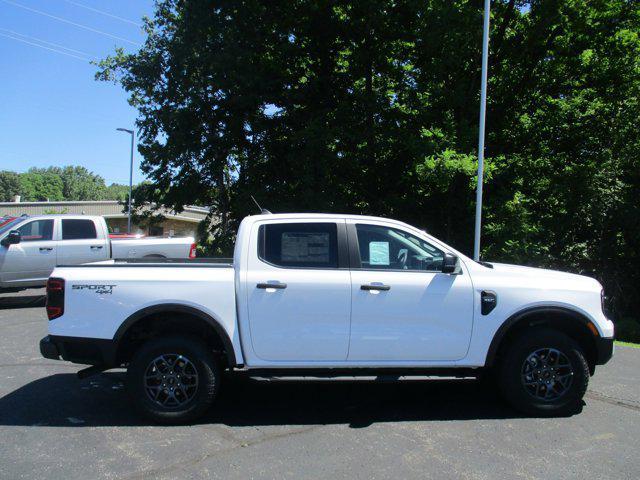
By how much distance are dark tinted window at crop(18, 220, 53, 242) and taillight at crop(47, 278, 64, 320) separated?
8385 mm

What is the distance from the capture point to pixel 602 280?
16875mm

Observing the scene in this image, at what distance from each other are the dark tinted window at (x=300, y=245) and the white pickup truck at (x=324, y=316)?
1cm

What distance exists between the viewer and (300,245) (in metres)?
5.20

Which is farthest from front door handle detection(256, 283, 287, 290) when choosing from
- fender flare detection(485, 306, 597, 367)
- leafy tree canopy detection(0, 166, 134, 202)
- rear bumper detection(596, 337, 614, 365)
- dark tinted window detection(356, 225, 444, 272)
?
leafy tree canopy detection(0, 166, 134, 202)

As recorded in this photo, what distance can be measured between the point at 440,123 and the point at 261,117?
6.66m

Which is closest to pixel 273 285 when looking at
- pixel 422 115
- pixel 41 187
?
pixel 422 115

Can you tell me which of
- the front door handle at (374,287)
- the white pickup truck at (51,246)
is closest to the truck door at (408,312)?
the front door handle at (374,287)

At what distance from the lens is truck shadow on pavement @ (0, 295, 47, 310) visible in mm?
12227

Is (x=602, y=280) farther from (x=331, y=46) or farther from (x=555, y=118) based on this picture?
(x=331, y=46)

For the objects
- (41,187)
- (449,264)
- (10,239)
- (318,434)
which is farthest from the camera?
(41,187)

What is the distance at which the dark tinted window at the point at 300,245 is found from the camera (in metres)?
5.13

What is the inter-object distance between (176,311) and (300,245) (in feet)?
4.29

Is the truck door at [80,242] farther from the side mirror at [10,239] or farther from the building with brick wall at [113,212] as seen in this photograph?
the building with brick wall at [113,212]

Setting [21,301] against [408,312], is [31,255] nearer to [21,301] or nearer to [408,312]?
[21,301]
